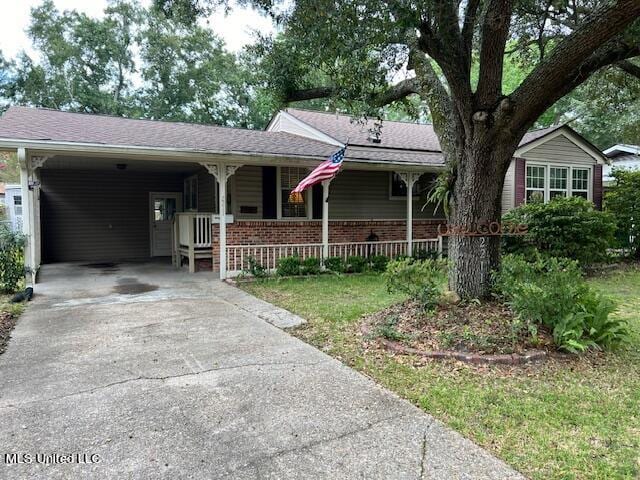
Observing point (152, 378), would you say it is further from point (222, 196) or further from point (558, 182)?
point (558, 182)

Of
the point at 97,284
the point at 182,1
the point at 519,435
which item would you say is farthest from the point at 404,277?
the point at 97,284

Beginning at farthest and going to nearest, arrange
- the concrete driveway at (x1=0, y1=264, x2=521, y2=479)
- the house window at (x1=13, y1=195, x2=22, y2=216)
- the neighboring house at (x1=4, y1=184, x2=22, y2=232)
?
the house window at (x1=13, y1=195, x2=22, y2=216) → the neighboring house at (x1=4, y1=184, x2=22, y2=232) → the concrete driveway at (x1=0, y1=264, x2=521, y2=479)

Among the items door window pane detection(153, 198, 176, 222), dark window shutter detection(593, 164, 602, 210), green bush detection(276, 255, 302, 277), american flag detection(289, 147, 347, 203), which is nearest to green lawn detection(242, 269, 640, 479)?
american flag detection(289, 147, 347, 203)

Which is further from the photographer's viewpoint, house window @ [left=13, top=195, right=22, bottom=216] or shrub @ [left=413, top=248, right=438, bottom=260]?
house window @ [left=13, top=195, right=22, bottom=216]

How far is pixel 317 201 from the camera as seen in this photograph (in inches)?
461

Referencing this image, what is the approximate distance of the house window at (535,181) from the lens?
1358cm

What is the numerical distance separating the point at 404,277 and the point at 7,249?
276 inches

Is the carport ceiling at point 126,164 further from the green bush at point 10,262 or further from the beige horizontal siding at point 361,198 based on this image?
the green bush at point 10,262

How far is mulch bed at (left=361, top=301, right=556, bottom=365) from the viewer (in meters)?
4.24

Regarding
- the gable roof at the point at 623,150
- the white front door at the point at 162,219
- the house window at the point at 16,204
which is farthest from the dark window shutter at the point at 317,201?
the gable roof at the point at 623,150

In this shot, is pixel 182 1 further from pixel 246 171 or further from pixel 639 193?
pixel 639 193

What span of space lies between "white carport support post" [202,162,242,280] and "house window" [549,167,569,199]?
33.6ft

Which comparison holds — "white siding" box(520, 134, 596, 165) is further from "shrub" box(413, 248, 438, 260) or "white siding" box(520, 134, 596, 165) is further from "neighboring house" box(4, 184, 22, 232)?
"neighboring house" box(4, 184, 22, 232)

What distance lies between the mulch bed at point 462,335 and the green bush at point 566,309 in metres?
0.17
